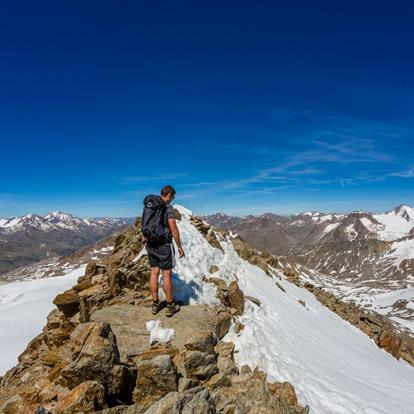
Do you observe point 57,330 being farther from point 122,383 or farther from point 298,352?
point 298,352

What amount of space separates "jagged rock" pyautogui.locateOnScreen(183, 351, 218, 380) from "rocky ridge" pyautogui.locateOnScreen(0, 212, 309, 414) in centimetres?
3

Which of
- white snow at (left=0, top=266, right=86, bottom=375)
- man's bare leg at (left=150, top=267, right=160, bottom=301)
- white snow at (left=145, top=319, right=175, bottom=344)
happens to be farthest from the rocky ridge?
white snow at (left=0, top=266, right=86, bottom=375)

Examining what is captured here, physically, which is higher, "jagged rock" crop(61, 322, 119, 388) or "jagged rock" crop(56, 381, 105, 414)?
"jagged rock" crop(61, 322, 119, 388)

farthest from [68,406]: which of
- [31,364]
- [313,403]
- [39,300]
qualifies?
[39,300]

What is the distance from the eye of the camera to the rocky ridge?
8.18 metres

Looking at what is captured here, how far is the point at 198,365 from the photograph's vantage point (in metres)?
10.6

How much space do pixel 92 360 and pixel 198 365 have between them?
3630 millimetres

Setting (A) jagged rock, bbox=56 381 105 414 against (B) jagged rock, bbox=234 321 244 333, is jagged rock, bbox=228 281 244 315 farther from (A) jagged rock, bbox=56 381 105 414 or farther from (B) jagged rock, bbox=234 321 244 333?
(A) jagged rock, bbox=56 381 105 414

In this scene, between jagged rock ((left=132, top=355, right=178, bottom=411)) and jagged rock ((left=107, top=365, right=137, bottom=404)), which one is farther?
jagged rock ((left=132, top=355, right=178, bottom=411))

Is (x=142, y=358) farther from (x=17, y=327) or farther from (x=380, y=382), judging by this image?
(x=17, y=327)

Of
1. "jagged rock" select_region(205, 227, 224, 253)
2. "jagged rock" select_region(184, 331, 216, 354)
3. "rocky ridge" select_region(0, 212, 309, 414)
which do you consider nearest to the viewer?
"rocky ridge" select_region(0, 212, 309, 414)

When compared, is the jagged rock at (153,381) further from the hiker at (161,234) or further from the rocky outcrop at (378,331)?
the rocky outcrop at (378,331)

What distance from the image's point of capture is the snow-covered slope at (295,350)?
1220cm

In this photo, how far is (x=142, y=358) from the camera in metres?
10.6
